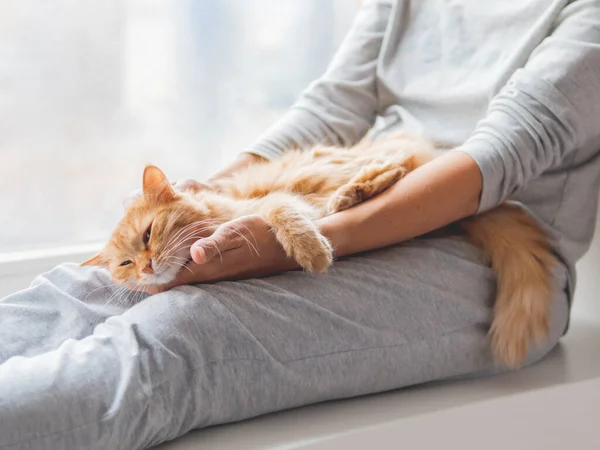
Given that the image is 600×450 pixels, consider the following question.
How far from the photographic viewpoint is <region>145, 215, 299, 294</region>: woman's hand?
4.03ft

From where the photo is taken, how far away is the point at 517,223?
4.73 feet

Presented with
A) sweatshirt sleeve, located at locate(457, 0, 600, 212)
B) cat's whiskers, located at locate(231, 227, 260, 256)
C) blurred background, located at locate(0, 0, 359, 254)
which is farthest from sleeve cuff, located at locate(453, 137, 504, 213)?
blurred background, located at locate(0, 0, 359, 254)

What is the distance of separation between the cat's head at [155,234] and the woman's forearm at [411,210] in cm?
24

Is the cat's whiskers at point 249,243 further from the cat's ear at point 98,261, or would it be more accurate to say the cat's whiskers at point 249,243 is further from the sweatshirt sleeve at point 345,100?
the sweatshirt sleeve at point 345,100

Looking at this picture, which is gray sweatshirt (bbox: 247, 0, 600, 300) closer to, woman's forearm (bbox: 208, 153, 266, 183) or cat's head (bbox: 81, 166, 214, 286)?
woman's forearm (bbox: 208, 153, 266, 183)

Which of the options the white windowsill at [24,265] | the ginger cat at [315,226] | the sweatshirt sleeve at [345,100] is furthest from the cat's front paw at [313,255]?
the white windowsill at [24,265]

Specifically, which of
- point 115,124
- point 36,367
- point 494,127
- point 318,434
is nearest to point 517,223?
point 494,127

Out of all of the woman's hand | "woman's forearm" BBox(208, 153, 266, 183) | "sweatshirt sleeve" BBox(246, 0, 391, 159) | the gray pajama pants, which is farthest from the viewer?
"sweatshirt sleeve" BBox(246, 0, 391, 159)

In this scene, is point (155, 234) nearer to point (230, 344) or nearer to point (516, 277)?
point (230, 344)

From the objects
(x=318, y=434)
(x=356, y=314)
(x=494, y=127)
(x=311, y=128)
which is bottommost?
(x=318, y=434)

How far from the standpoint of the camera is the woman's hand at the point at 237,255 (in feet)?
4.03

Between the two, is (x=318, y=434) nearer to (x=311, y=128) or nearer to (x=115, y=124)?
(x=311, y=128)

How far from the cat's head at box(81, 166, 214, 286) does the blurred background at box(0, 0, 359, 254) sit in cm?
64

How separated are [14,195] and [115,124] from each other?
12.5 inches
